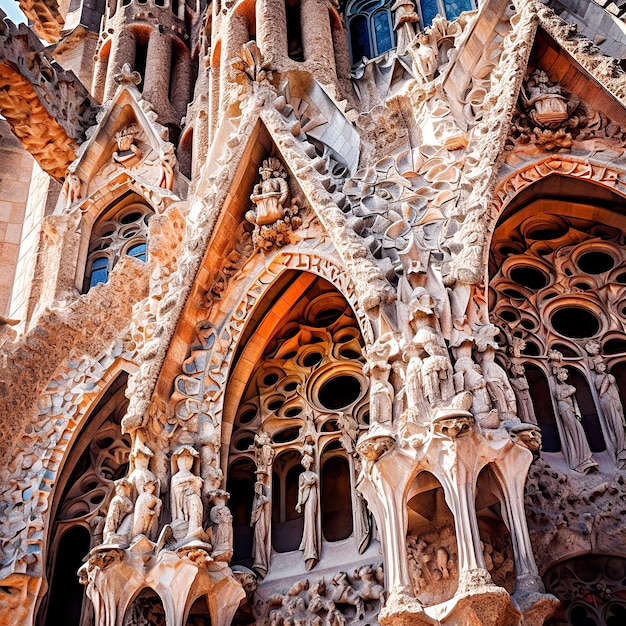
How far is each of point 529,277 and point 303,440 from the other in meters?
2.94

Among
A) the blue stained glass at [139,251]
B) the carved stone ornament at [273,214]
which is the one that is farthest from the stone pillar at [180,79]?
the carved stone ornament at [273,214]

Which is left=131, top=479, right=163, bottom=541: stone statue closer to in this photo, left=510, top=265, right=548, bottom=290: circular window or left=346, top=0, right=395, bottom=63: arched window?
left=510, top=265, right=548, bottom=290: circular window

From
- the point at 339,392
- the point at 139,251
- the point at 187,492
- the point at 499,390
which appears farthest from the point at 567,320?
the point at 139,251

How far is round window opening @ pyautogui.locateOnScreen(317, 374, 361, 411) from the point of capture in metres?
10.2

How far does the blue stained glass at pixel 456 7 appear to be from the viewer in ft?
47.1

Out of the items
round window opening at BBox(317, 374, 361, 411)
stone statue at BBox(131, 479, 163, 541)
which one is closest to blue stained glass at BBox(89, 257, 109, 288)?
round window opening at BBox(317, 374, 361, 411)

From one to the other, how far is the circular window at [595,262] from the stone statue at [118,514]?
5.15 metres

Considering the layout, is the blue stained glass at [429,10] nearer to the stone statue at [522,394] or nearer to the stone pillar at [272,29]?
the stone pillar at [272,29]

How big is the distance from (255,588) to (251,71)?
591 centimetres

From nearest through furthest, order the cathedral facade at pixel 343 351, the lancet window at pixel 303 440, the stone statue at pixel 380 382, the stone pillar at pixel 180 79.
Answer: the cathedral facade at pixel 343 351
the stone statue at pixel 380 382
the lancet window at pixel 303 440
the stone pillar at pixel 180 79

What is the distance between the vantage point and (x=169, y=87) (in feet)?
55.1

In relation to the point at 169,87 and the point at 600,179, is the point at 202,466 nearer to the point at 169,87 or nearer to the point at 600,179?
the point at 600,179

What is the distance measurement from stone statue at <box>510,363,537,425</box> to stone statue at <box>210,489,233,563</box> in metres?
2.81

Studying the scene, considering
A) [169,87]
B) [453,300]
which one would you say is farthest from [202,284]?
[169,87]
